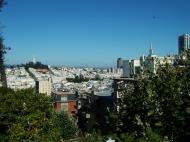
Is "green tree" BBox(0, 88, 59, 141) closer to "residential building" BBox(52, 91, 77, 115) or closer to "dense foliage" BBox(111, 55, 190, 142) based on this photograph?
"dense foliage" BBox(111, 55, 190, 142)

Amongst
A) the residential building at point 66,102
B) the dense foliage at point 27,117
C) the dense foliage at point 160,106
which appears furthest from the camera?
the residential building at point 66,102

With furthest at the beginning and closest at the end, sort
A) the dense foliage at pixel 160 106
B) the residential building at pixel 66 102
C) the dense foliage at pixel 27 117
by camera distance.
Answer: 1. the residential building at pixel 66 102
2. the dense foliage at pixel 27 117
3. the dense foliage at pixel 160 106

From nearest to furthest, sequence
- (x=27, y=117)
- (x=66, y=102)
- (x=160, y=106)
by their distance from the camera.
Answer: (x=160, y=106), (x=27, y=117), (x=66, y=102)

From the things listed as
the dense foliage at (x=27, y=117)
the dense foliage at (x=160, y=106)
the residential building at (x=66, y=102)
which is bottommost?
the residential building at (x=66, y=102)

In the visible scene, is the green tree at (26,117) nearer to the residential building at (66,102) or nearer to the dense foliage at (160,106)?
the dense foliage at (160,106)

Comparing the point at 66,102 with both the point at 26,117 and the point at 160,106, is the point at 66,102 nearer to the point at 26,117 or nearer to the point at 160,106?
the point at 26,117

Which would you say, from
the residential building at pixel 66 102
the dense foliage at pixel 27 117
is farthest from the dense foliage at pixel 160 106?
the residential building at pixel 66 102

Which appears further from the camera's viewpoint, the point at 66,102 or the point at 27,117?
the point at 66,102

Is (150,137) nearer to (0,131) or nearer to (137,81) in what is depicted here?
(137,81)

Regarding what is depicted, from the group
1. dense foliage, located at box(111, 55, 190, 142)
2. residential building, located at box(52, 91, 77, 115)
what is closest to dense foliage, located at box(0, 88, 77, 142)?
dense foliage, located at box(111, 55, 190, 142)

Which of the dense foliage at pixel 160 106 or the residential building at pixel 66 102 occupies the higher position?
the dense foliage at pixel 160 106

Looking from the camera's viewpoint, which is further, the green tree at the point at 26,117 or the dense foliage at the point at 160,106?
the green tree at the point at 26,117

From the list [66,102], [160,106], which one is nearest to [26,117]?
[160,106]
